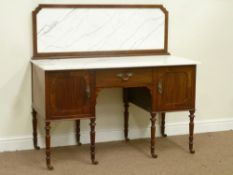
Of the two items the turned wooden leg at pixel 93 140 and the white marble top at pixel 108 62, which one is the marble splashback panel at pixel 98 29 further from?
the turned wooden leg at pixel 93 140

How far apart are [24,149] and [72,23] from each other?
1106 mm

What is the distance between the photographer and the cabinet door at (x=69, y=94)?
124 inches

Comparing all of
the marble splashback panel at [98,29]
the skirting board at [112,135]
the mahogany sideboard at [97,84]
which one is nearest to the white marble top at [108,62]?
the mahogany sideboard at [97,84]

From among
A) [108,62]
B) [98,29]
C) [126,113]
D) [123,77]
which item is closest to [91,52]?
[98,29]

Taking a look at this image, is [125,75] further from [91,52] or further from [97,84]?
[91,52]

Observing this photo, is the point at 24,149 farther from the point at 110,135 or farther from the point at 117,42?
the point at 117,42

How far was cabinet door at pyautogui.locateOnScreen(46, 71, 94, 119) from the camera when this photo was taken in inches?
124

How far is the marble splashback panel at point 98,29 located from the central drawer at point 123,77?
50 centimetres

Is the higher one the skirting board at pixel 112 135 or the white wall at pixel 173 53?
the white wall at pixel 173 53

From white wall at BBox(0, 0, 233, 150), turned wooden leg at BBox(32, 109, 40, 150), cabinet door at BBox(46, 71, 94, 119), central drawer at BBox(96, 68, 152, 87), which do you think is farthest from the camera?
turned wooden leg at BBox(32, 109, 40, 150)

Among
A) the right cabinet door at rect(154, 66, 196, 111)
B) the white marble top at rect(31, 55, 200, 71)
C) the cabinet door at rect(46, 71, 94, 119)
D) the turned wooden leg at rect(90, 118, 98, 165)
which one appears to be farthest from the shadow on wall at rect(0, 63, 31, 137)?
the right cabinet door at rect(154, 66, 196, 111)

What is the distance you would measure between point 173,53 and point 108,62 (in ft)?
2.72

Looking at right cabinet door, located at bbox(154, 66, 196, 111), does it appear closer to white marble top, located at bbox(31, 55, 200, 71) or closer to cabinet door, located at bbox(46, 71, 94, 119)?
white marble top, located at bbox(31, 55, 200, 71)

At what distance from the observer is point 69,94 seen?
3.21m
